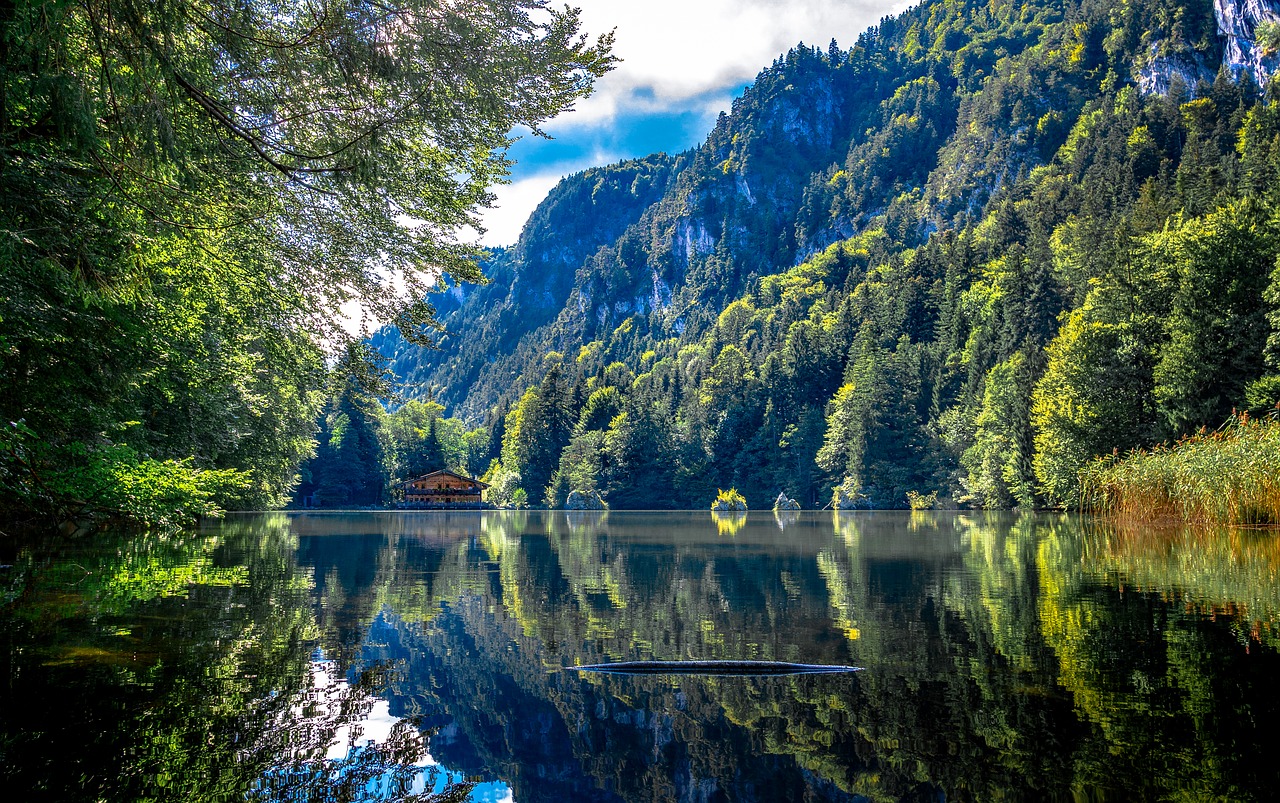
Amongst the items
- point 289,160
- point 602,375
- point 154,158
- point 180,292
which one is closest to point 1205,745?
point 154,158

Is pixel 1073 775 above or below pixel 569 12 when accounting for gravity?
below

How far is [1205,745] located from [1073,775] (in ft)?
3.85

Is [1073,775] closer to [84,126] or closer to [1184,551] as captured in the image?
[84,126]

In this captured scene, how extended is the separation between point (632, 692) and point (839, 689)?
1720mm

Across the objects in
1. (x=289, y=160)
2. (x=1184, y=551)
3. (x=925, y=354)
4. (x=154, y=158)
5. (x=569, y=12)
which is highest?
(x=925, y=354)

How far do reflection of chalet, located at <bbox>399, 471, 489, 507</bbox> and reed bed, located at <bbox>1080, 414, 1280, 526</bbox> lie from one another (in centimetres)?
10046

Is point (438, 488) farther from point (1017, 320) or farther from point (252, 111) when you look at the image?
point (252, 111)

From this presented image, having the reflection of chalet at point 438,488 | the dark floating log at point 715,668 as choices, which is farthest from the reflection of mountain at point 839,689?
the reflection of chalet at point 438,488

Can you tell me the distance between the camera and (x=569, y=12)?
10.3 meters

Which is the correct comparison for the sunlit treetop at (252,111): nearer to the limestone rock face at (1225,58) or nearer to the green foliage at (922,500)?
the green foliage at (922,500)

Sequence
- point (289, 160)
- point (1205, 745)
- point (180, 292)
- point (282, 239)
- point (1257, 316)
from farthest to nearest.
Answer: point (1257, 316), point (180, 292), point (282, 239), point (289, 160), point (1205, 745)

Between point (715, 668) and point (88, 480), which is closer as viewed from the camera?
point (715, 668)

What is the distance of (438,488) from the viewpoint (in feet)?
404

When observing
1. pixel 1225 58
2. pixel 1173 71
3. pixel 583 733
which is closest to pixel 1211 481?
pixel 583 733
